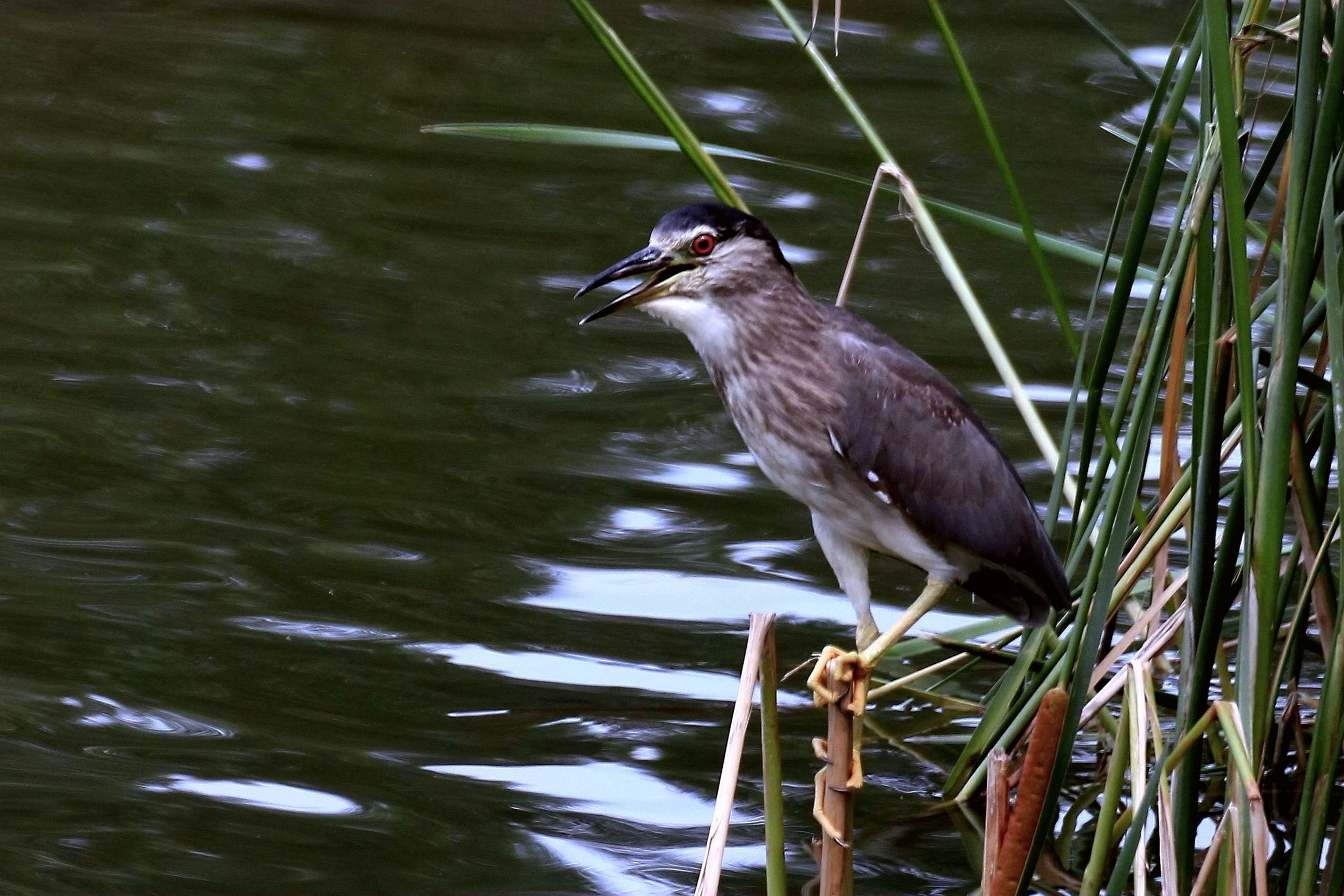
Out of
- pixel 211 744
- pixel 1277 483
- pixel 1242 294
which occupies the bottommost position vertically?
pixel 211 744

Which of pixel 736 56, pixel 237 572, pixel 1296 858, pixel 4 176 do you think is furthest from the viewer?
pixel 736 56

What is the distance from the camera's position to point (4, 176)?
7402 millimetres

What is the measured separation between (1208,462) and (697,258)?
1.34m

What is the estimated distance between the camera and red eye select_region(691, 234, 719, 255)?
344 centimetres

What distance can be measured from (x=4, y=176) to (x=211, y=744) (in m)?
3.83

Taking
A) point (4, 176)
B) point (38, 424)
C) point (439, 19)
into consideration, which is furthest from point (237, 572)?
point (439, 19)

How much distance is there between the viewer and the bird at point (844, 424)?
3.49 metres

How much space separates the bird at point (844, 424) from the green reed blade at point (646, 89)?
0.19 m

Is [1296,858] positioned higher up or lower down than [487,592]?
higher up

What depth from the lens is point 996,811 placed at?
8.66ft

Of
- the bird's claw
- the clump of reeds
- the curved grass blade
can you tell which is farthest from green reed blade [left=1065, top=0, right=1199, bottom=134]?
the bird's claw

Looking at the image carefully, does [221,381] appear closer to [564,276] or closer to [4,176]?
[564,276]

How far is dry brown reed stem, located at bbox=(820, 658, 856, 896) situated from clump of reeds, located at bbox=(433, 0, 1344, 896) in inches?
9.9

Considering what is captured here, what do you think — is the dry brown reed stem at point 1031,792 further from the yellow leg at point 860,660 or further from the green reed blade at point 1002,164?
the green reed blade at point 1002,164
